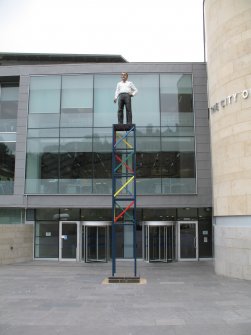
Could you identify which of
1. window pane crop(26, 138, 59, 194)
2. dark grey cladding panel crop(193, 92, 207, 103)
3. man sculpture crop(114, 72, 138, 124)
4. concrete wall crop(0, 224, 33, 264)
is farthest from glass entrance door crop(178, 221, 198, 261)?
man sculpture crop(114, 72, 138, 124)

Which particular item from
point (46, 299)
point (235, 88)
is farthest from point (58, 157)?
point (46, 299)

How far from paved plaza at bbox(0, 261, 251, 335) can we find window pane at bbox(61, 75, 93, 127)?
332 inches

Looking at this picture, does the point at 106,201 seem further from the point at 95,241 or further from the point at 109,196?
the point at 95,241

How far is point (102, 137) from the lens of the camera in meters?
22.5

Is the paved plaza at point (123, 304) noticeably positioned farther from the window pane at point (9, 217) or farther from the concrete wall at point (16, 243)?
the window pane at point (9, 217)

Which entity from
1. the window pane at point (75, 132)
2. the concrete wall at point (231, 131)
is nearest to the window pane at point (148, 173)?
the window pane at point (75, 132)

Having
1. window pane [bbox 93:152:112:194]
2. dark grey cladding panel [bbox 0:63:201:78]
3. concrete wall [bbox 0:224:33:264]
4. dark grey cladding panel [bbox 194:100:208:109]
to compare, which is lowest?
concrete wall [bbox 0:224:33:264]

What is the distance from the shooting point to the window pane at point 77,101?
74.6ft

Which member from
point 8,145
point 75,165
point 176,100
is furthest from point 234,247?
point 8,145

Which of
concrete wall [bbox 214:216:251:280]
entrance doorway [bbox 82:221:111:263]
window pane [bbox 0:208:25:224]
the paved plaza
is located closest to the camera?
the paved plaza

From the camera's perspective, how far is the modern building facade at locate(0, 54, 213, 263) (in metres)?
22.0

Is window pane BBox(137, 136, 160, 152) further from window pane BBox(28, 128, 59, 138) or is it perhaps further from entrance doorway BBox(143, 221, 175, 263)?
window pane BBox(28, 128, 59, 138)

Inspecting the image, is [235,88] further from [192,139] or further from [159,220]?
[159,220]

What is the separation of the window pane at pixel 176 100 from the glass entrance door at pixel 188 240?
537cm
